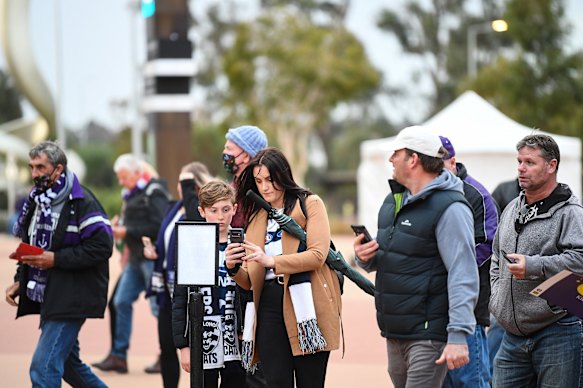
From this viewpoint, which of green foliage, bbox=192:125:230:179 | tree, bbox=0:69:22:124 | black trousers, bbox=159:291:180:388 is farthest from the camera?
tree, bbox=0:69:22:124

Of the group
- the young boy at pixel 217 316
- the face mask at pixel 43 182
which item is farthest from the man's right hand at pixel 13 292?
the young boy at pixel 217 316

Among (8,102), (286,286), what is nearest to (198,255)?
(286,286)

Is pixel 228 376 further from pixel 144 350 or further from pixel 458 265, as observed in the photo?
pixel 144 350

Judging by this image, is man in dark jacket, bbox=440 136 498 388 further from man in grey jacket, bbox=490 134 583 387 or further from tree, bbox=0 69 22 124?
tree, bbox=0 69 22 124

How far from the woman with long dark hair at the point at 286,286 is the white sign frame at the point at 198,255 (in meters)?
0.23

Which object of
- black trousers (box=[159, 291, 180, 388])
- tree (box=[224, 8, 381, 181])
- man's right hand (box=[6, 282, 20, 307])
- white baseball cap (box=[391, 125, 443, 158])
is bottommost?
black trousers (box=[159, 291, 180, 388])

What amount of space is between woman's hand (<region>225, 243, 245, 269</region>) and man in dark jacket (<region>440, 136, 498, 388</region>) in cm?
147

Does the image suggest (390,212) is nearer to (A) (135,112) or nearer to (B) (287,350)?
(B) (287,350)

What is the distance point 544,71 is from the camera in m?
30.2

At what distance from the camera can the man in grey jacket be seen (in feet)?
18.4

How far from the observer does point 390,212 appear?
5.50 metres

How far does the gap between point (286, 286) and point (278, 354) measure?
383 millimetres

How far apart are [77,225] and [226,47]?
57905 millimetres

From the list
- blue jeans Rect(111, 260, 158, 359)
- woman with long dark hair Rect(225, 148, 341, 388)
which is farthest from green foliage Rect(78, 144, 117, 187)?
woman with long dark hair Rect(225, 148, 341, 388)
